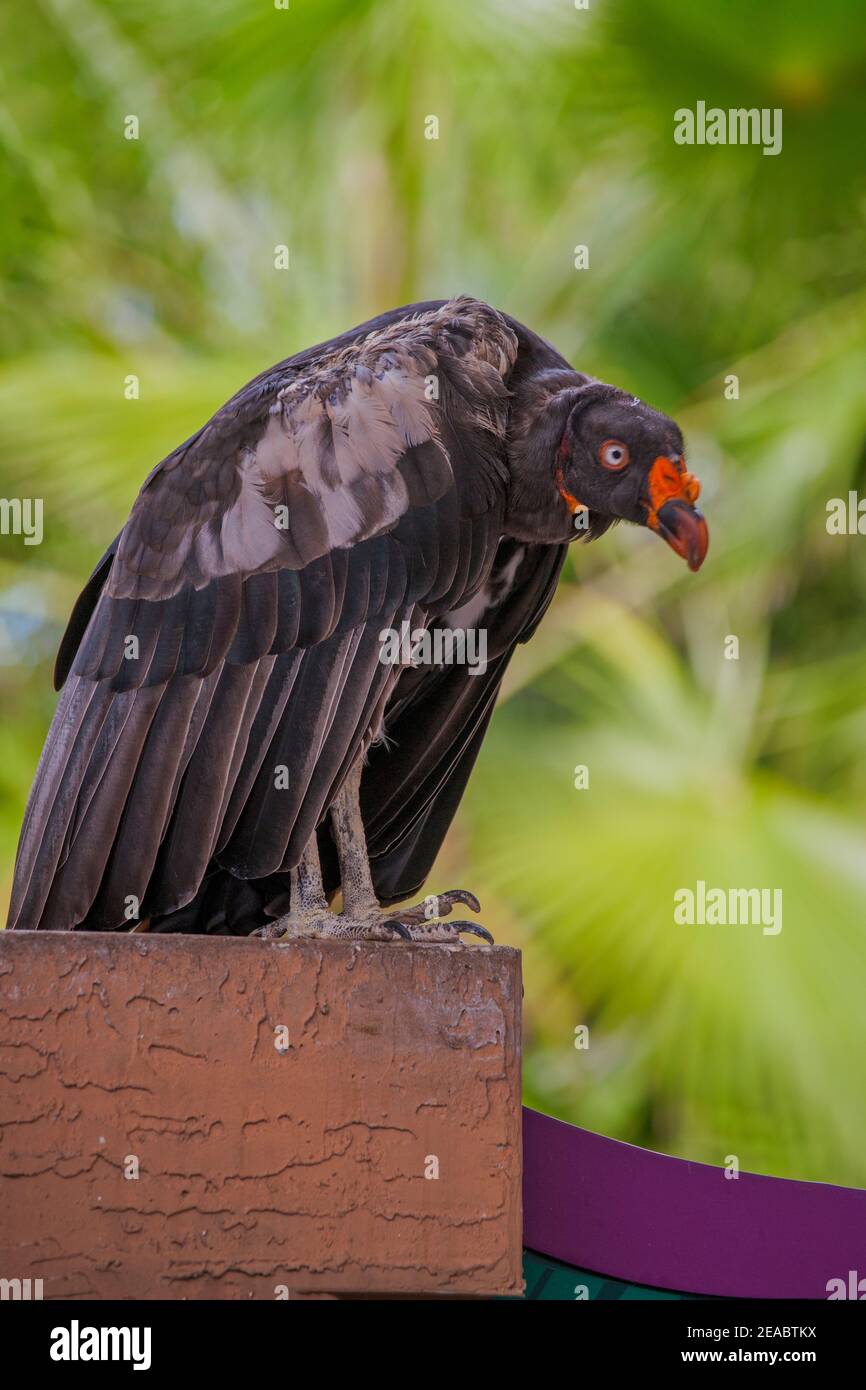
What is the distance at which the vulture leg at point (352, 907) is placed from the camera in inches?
162

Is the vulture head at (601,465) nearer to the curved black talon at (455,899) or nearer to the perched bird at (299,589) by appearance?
the perched bird at (299,589)

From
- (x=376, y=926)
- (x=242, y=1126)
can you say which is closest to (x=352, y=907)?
(x=376, y=926)

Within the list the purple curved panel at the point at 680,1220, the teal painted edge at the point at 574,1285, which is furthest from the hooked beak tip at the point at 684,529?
the teal painted edge at the point at 574,1285

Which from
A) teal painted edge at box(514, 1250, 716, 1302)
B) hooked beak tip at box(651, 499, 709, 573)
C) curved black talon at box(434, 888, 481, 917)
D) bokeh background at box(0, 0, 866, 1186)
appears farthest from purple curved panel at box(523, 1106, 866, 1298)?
bokeh background at box(0, 0, 866, 1186)

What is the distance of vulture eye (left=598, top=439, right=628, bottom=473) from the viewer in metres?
4.29

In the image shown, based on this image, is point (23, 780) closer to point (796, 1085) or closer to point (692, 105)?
point (796, 1085)

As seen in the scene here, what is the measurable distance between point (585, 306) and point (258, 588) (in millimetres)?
4919

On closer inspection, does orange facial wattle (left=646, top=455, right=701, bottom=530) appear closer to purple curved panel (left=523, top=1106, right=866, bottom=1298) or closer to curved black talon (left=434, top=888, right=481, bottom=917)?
curved black talon (left=434, top=888, right=481, bottom=917)

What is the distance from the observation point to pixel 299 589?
415 cm

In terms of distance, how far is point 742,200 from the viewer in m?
8.45

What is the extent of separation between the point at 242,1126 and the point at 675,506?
6.44 feet

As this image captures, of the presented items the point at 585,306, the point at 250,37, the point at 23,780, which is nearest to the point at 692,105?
the point at 585,306

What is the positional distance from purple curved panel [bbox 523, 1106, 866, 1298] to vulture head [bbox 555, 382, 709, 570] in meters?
1.63

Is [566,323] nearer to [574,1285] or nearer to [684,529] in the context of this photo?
[684,529]
